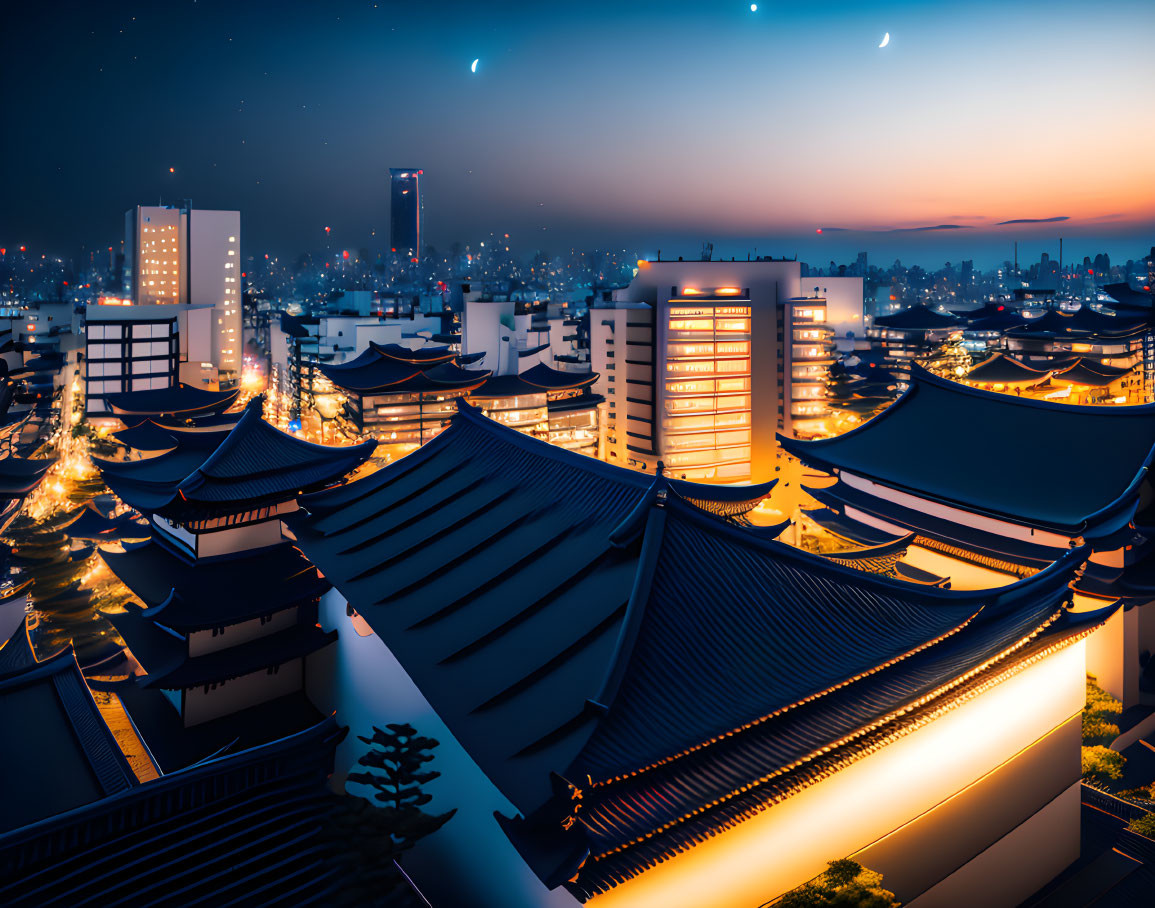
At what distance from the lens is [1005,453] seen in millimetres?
17734

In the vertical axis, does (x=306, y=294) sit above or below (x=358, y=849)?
above

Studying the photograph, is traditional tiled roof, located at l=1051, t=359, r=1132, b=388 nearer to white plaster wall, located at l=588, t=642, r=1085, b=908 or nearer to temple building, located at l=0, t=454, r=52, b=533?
white plaster wall, located at l=588, t=642, r=1085, b=908

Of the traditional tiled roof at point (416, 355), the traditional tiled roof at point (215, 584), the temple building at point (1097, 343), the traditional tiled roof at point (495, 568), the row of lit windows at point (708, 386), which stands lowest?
the traditional tiled roof at point (215, 584)

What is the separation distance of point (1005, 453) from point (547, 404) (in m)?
28.8

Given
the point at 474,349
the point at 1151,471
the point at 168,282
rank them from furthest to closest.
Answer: the point at 168,282 < the point at 474,349 < the point at 1151,471

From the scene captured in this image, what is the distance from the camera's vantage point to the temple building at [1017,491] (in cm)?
1541

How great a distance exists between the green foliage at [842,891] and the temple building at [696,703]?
0.73 ft

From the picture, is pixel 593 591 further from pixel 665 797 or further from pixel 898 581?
pixel 898 581

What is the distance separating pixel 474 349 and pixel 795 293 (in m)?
21.4

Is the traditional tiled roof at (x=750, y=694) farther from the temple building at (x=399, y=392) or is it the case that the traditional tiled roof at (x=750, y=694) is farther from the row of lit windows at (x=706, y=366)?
the row of lit windows at (x=706, y=366)

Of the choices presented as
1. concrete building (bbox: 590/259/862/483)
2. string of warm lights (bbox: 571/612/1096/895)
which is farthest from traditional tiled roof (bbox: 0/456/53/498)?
concrete building (bbox: 590/259/862/483)

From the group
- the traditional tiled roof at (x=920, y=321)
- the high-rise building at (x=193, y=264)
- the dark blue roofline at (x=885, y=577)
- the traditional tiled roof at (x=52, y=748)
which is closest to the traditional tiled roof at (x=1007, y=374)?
the traditional tiled roof at (x=920, y=321)

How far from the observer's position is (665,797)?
7.02 meters

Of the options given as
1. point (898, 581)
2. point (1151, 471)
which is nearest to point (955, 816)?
point (898, 581)
